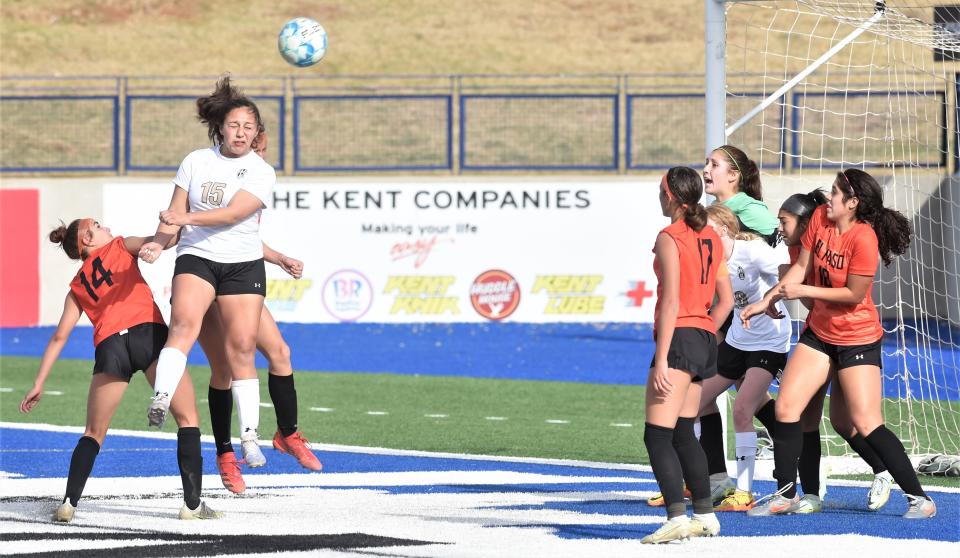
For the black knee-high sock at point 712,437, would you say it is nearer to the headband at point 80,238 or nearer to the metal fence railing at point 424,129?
the headband at point 80,238

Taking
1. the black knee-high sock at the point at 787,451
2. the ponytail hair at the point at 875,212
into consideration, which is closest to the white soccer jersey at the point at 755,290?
the black knee-high sock at the point at 787,451

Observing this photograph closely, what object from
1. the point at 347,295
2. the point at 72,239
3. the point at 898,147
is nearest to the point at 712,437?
the point at 72,239

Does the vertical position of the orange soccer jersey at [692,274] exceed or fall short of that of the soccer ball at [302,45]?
it falls short

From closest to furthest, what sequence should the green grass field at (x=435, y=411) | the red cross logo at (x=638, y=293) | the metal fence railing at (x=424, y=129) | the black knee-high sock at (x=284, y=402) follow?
the black knee-high sock at (x=284, y=402)
the green grass field at (x=435, y=411)
the red cross logo at (x=638, y=293)
the metal fence railing at (x=424, y=129)

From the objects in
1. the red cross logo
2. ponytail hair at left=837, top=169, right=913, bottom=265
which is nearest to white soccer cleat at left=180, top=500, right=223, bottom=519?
ponytail hair at left=837, top=169, right=913, bottom=265

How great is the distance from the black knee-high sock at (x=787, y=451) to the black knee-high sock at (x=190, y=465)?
3.05 metres

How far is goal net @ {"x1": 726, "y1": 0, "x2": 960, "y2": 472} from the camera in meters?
12.0

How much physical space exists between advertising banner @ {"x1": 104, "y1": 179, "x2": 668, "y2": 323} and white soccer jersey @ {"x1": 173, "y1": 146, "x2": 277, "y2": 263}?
1605 cm

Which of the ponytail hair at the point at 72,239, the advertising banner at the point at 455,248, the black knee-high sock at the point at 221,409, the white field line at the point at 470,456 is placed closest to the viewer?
the ponytail hair at the point at 72,239

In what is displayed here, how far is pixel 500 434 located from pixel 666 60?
31.9 meters

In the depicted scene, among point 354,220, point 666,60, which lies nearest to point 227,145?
point 354,220

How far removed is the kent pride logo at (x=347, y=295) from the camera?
23.9m

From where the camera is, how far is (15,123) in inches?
1237

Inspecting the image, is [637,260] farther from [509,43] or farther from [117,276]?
[509,43]
